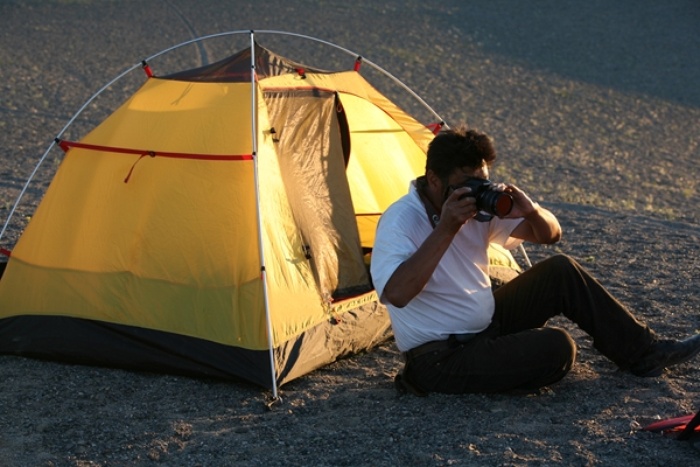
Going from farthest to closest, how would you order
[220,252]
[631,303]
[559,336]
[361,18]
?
[361,18] → [631,303] → [220,252] → [559,336]

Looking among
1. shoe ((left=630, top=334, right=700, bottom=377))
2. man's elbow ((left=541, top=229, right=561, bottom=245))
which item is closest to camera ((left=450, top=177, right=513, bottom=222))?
man's elbow ((left=541, top=229, right=561, bottom=245))

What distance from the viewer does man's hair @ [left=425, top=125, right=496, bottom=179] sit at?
16.0ft

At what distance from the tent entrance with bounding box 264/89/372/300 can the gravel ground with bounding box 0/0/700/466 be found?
0.51m

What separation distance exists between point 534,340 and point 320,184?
182cm

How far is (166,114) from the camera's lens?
6004mm

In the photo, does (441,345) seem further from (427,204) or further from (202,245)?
(202,245)

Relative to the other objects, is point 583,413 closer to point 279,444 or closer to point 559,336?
point 559,336

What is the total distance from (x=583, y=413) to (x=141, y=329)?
2.34m

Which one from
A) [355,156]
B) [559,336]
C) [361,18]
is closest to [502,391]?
[559,336]

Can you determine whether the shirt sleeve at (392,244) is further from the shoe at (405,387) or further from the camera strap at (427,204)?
A: the shoe at (405,387)

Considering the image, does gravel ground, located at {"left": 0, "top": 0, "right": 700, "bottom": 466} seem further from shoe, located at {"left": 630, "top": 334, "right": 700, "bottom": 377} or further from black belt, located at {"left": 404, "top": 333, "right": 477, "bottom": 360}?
black belt, located at {"left": 404, "top": 333, "right": 477, "bottom": 360}

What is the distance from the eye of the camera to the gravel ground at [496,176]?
185 inches

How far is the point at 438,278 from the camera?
499 cm

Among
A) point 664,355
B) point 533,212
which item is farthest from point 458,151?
point 664,355
